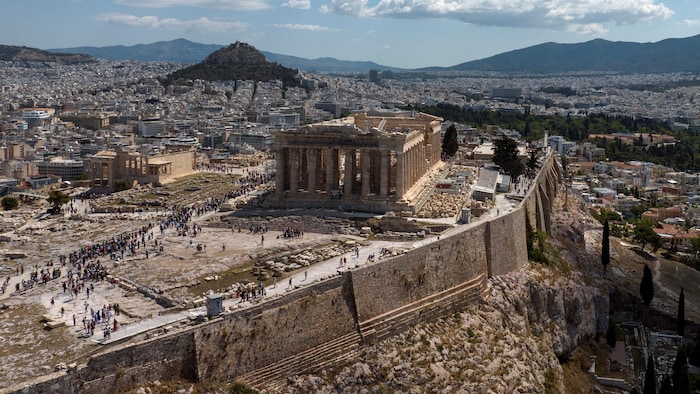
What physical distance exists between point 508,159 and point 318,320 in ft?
95.7

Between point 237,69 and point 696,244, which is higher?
point 237,69

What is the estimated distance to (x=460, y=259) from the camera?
30125 millimetres

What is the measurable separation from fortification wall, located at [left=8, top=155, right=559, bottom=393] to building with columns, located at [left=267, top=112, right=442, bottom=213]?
5250 millimetres

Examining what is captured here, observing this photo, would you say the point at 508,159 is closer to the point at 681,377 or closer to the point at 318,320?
the point at 681,377

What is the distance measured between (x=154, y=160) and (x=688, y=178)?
57.7 metres

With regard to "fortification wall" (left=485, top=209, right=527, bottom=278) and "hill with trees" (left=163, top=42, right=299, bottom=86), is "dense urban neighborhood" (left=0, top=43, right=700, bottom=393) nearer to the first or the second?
"fortification wall" (left=485, top=209, right=527, bottom=278)

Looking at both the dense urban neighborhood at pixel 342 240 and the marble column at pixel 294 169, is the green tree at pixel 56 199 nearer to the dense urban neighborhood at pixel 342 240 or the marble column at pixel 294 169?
the dense urban neighborhood at pixel 342 240

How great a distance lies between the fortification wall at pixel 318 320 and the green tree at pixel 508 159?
1539 cm

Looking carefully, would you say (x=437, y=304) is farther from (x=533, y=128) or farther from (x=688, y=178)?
(x=533, y=128)

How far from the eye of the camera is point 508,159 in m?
49.6

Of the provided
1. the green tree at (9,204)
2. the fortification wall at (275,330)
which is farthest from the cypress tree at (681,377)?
the green tree at (9,204)

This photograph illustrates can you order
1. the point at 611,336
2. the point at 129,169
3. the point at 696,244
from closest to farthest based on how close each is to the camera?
the point at 611,336 → the point at 129,169 → the point at 696,244

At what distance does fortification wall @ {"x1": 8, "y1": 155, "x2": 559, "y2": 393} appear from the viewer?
18.8 meters

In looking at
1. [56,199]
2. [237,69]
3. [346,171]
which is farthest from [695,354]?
[237,69]
